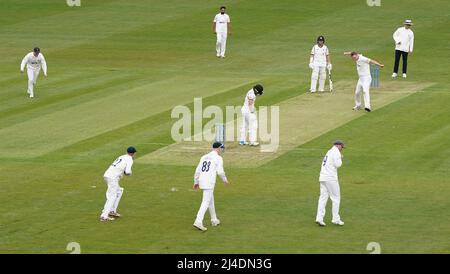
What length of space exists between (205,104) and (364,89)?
6.11 meters

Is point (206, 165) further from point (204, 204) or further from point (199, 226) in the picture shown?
point (199, 226)

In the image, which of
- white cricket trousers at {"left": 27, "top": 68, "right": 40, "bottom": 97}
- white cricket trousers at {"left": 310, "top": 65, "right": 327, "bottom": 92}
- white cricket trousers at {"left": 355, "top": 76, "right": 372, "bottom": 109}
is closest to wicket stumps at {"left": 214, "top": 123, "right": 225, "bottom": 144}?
white cricket trousers at {"left": 355, "top": 76, "right": 372, "bottom": 109}

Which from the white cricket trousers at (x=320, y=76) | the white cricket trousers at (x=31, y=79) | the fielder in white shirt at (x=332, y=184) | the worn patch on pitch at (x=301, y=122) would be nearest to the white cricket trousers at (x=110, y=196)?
the fielder in white shirt at (x=332, y=184)

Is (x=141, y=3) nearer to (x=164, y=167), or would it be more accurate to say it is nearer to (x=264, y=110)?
(x=264, y=110)

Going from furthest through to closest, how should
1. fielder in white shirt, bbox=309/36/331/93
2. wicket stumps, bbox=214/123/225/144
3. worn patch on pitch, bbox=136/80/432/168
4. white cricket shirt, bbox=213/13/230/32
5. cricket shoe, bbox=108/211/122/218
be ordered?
white cricket shirt, bbox=213/13/230/32
fielder in white shirt, bbox=309/36/331/93
wicket stumps, bbox=214/123/225/144
worn patch on pitch, bbox=136/80/432/168
cricket shoe, bbox=108/211/122/218

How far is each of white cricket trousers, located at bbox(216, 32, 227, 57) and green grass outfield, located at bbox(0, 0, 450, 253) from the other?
585 millimetres

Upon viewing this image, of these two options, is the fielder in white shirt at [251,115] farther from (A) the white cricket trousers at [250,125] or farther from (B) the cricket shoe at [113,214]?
(B) the cricket shoe at [113,214]

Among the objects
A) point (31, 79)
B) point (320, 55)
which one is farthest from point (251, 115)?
point (31, 79)

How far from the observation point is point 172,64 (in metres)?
53.0

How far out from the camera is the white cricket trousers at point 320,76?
45.2 meters

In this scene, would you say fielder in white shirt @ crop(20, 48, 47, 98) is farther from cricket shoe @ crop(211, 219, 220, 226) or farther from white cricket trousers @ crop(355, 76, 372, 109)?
cricket shoe @ crop(211, 219, 220, 226)

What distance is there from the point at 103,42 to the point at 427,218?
32862 millimetres

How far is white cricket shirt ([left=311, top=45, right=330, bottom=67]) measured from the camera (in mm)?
45000

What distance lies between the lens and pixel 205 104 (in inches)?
1704
